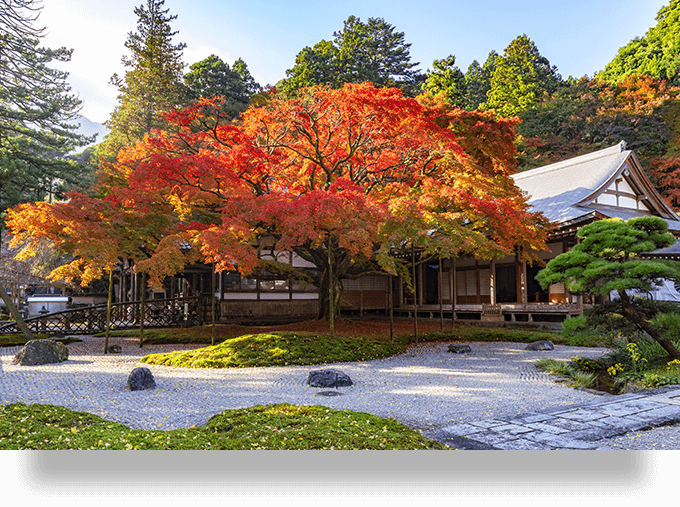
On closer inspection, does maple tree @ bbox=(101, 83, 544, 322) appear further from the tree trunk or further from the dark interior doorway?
the dark interior doorway

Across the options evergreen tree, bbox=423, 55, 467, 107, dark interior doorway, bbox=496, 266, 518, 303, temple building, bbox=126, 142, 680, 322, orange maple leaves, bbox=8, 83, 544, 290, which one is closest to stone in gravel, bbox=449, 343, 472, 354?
orange maple leaves, bbox=8, 83, 544, 290

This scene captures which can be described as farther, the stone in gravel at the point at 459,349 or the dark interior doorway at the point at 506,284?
the dark interior doorway at the point at 506,284

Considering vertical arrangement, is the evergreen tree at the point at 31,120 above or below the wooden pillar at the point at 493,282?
above

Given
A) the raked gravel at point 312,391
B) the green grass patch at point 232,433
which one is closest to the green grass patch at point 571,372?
the raked gravel at point 312,391

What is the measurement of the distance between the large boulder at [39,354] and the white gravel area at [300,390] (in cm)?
26

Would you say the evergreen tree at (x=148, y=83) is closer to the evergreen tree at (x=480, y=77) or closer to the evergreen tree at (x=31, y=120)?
the evergreen tree at (x=31, y=120)

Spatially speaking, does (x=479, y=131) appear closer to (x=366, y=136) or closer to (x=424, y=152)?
(x=424, y=152)

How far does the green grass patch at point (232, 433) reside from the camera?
373 cm

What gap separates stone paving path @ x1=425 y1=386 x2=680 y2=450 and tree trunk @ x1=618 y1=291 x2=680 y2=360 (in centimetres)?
293

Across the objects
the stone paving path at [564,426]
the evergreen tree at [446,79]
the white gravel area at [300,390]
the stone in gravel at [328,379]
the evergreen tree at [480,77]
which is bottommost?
the white gravel area at [300,390]

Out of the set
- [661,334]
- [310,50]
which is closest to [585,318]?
[661,334]

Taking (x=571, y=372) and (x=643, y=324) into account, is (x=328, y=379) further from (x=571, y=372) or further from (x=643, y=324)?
(x=643, y=324)

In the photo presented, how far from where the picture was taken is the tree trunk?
8.02 m

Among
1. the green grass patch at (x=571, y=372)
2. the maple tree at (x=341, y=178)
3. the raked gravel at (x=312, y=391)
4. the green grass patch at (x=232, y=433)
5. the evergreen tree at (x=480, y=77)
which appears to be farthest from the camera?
the evergreen tree at (x=480, y=77)
